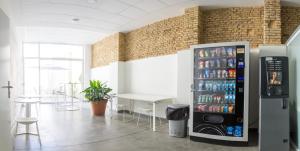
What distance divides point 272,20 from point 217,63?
1.89 metres

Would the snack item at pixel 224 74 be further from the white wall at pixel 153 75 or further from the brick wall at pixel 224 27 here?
the white wall at pixel 153 75

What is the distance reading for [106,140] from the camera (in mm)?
4734

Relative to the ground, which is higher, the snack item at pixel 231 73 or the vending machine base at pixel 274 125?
the snack item at pixel 231 73

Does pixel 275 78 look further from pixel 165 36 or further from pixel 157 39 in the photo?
pixel 157 39

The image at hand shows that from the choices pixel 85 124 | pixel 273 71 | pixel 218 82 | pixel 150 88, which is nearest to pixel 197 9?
pixel 218 82

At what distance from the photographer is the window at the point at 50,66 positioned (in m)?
12.0

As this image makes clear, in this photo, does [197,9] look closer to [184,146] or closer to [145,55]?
[145,55]

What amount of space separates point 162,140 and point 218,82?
5.54 feet

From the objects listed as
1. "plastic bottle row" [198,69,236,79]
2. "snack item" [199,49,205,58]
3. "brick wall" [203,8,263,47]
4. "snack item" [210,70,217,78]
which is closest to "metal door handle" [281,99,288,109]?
"plastic bottle row" [198,69,236,79]

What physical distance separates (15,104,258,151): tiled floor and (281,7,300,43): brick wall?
2601 mm

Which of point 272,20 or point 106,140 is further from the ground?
point 272,20

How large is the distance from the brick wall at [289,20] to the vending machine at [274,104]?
1745mm

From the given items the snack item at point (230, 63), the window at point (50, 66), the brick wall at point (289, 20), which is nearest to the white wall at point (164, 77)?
the snack item at point (230, 63)

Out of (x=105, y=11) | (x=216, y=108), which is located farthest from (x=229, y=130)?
(x=105, y=11)
